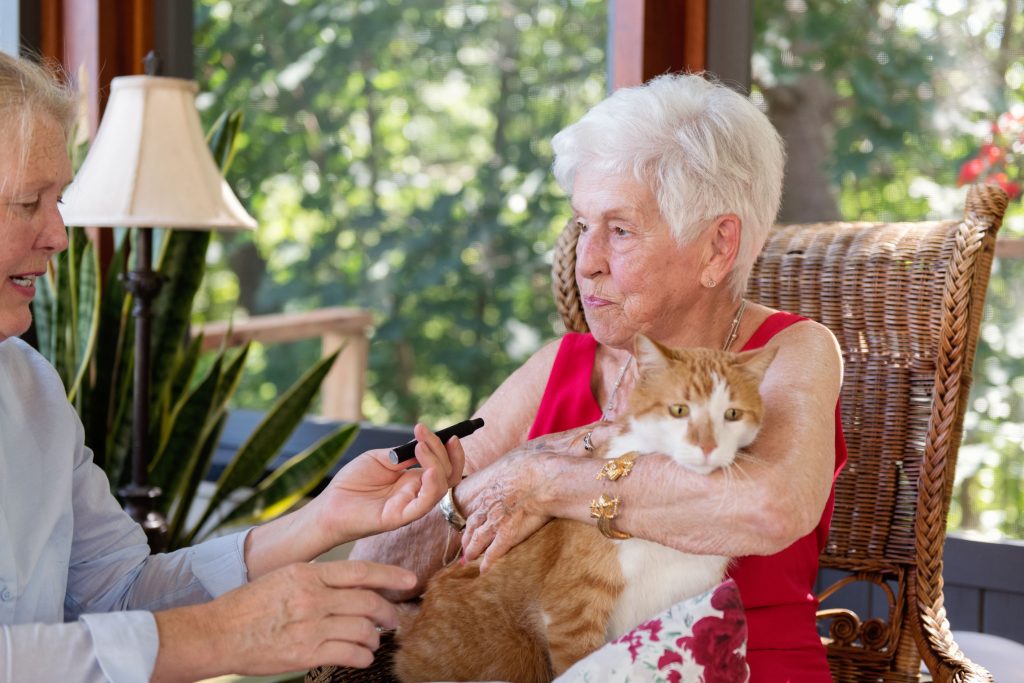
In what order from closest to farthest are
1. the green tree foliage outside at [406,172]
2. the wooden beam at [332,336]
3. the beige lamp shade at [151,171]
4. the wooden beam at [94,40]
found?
1. the beige lamp shade at [151,171]
2. the wooden beam at [94,40]
3. the green tree foliage outside at [406,172]
4. the wooden beam at [332,336]

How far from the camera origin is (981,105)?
2691 mm

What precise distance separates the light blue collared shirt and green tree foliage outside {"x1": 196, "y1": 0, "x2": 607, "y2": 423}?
1.79m

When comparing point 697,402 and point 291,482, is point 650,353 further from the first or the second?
point 291,482

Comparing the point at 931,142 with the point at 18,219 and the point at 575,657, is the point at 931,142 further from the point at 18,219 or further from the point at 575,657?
the point at 18,219

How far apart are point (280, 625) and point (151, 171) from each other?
4.56ft

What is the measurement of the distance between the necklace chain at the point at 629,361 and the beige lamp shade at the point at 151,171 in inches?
40.6

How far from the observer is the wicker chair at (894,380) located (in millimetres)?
2008

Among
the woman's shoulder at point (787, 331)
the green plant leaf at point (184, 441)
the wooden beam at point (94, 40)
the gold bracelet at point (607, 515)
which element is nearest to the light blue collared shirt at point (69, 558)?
the gold bracelet at point (607, 515)

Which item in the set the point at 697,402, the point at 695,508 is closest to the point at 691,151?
the point at 697,402

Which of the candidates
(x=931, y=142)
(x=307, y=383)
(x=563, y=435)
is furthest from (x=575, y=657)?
(x=931, y=142)

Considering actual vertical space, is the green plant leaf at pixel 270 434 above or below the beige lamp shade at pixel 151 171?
below

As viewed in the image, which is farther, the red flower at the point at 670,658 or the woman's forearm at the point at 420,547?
the woman's forearm at the point at 420,547

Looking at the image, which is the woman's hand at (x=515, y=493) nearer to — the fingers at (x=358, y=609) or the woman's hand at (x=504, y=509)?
the woman's hand at (x=504, y=509)

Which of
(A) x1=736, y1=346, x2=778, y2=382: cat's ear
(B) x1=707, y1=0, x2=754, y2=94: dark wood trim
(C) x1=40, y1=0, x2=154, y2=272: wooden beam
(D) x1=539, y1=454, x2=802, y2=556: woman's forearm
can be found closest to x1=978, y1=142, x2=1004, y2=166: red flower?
(B) x1=707, y1=0, x2=754, y2=94: dark wood trim
